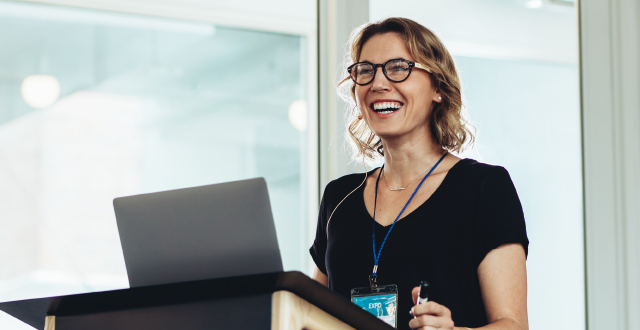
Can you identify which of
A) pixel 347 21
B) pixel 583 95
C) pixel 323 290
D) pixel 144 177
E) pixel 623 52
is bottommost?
pixel 323 290

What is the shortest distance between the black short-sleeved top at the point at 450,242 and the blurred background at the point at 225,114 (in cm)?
90

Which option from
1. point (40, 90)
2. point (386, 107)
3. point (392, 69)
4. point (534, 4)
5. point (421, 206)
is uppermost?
point (534, 4)

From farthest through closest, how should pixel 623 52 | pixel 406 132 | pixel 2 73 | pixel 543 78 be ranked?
pixel 2 73
pixel 543 78
pixel 623 52
pixel 406 132

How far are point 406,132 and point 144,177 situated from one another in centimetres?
144

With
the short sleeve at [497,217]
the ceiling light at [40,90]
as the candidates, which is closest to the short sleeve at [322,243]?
the short sleeve at [497,217]

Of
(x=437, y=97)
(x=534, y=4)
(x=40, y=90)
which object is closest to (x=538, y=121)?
(x=534, y=4)

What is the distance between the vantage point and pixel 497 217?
49.6 inches

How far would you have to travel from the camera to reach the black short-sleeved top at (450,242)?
50.4 inches

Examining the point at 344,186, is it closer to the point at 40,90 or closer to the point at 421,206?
the point at 421,206

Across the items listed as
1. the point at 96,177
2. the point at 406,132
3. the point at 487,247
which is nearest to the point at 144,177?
the point at 96,177

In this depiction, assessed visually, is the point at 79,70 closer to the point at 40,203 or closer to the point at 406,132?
the point at 40,203

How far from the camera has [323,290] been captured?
74 centimetres

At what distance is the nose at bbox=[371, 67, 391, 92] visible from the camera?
1452 mm

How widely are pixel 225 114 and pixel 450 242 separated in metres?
1.56
